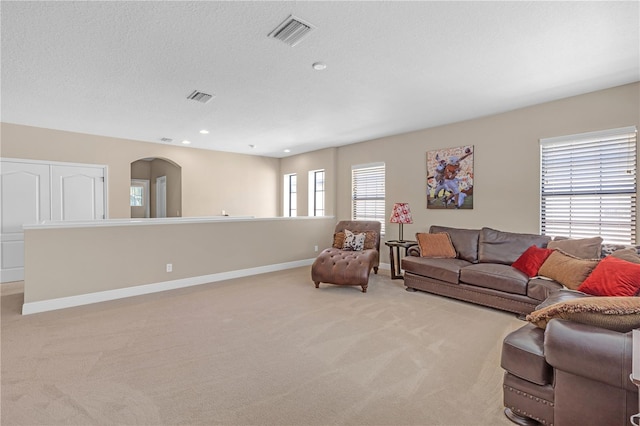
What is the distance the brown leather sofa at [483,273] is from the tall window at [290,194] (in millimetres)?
4144

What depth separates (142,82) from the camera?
330cm

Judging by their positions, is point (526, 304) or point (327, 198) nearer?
point (526, 304)

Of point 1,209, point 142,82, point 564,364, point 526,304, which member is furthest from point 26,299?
point 526,304

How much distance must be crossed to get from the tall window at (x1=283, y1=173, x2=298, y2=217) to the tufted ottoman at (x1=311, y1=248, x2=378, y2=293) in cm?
366

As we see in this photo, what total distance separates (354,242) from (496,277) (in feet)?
Answer: 7.63

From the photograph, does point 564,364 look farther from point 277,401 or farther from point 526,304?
point 526,304

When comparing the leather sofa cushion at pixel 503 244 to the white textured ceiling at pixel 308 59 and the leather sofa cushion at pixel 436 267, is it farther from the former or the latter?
the white textured ceiling at pixel 308 59

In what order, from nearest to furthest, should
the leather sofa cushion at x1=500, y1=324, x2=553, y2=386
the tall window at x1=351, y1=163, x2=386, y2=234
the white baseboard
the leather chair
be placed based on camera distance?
1. the leather sofa cushion at x1=500, y1=324, x2=553, y2=386
2. the white baseboard
3. the leather chair
4. the tall window at x1=351, y1=163, x2=386, y2=234

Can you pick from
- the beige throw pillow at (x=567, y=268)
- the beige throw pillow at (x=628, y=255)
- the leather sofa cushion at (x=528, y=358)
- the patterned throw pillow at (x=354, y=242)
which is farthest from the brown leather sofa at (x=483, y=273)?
the leather sofa cushion at (x=528, y=358)

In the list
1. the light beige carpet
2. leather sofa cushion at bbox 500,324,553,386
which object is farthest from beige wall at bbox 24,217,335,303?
leather sofa cushion at bbox 500,324,553,386

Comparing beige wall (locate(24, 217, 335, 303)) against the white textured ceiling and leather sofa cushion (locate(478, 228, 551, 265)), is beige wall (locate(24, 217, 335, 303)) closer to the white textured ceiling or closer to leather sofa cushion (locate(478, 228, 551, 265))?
the white textured ceiling

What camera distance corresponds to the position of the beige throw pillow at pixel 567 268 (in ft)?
9.45

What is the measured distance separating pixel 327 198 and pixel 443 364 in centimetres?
486

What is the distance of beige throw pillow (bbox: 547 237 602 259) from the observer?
126 inches
